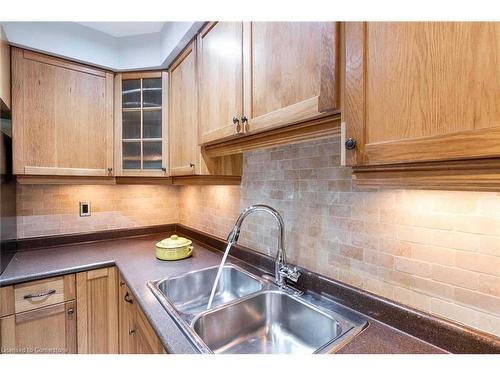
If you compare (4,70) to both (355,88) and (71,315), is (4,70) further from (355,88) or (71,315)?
(355,88)

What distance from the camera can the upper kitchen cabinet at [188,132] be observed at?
1412 millimetres

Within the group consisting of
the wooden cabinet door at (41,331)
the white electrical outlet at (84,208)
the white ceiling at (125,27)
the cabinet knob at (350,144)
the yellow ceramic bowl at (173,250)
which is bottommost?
the wooden cabinet door at (41,331)

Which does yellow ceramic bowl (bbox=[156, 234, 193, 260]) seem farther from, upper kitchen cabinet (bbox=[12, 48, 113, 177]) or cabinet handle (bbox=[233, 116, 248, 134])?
cabinet handle (bbox=[233, 116, 248, 134])

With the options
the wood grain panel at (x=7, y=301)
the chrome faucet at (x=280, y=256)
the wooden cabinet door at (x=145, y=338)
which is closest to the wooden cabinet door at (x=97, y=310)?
the wood grain panel at (x=7, y=301)

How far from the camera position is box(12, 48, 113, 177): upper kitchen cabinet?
1493 mm

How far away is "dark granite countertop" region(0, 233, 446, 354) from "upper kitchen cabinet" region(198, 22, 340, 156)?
2.16ft

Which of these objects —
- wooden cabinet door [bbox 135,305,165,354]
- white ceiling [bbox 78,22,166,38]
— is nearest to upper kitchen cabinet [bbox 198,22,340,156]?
white ceiling [bbox 78,22,166,38]

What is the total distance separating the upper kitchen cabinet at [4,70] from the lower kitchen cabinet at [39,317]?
989mm

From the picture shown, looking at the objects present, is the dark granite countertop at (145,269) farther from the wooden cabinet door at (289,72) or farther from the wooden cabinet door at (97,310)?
the wooden cabinet door at (289,72)

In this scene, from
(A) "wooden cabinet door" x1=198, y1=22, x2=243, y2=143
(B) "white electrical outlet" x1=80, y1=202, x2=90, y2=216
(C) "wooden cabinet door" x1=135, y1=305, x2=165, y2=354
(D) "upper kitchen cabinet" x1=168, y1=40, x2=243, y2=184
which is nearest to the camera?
(C) "wooden cabinet door" x1=135, y1=305, x2=165, y2=354

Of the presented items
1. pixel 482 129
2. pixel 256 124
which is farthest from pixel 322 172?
pixel 482 129

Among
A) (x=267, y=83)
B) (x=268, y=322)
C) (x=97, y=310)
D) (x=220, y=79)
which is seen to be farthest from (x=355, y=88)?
(x=97, y=310)

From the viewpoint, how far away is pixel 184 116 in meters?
1.53
